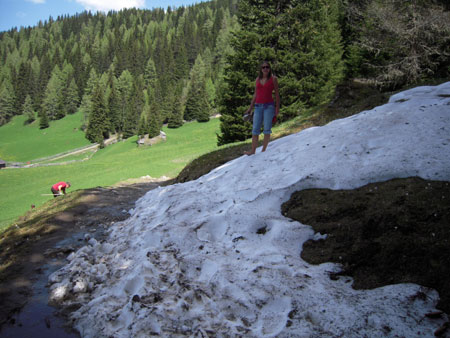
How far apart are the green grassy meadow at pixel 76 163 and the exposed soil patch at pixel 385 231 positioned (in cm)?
1564

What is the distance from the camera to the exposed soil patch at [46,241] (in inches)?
200

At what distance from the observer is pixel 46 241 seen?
7.50 m

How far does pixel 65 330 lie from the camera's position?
13.2ft

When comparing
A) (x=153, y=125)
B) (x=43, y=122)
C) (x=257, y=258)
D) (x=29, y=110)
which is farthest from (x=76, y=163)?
(x=29, y=110)

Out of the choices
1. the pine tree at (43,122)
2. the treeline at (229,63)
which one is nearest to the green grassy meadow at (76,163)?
the pine tree at (43,122)

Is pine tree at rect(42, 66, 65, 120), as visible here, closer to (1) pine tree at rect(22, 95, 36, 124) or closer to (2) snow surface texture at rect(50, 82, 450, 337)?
(1) pine tree at rect(22, 95, 36, 124)

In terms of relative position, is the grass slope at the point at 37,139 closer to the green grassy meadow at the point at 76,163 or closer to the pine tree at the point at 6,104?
the green grassy meadow at the point at 76,163

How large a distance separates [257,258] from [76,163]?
52875 mm

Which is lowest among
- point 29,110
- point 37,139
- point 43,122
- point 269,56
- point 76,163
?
point 76,163

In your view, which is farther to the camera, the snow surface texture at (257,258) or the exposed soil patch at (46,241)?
the exposed soil patch at (46,241)

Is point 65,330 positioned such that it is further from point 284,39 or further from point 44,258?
point 284,39

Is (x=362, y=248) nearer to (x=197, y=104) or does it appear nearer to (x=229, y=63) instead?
(x=229, y=63)

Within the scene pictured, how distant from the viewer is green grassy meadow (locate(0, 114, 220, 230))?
26500 millimetres

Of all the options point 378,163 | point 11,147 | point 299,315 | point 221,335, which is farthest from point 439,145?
point 11,147
